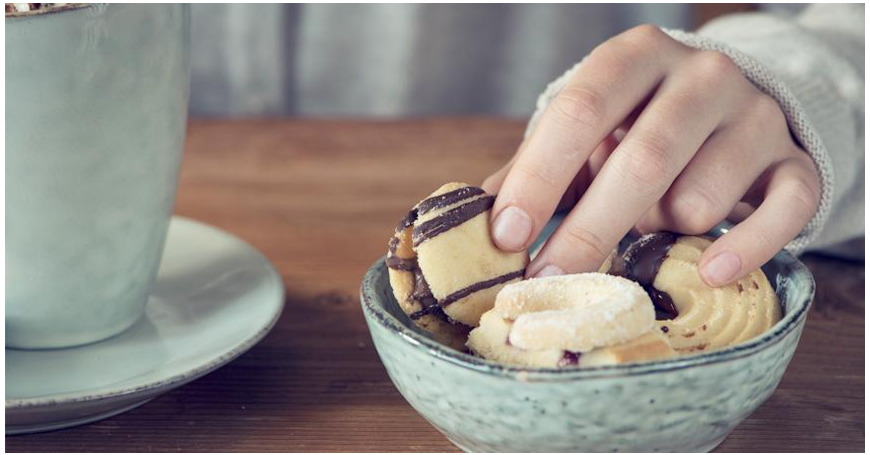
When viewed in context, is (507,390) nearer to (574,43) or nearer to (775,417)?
(775,417)

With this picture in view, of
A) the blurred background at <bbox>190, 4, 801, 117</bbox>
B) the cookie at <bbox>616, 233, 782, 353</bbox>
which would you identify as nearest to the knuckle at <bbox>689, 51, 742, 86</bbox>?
the cookie at <bbox>616, 233, 782, 353</bbox>

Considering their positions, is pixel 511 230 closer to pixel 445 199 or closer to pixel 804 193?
pixel 445 199

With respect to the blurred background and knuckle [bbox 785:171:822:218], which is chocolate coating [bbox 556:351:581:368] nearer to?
knuckle [bbox 785:171:822:218]

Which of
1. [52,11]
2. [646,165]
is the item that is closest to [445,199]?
[646,165]

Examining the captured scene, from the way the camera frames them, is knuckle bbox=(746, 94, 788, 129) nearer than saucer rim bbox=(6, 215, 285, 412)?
No

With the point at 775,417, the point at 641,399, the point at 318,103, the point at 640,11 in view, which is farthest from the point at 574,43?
the point at 641,399

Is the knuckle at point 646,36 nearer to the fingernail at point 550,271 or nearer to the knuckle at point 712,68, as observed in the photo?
the knuckle at point 712,68
